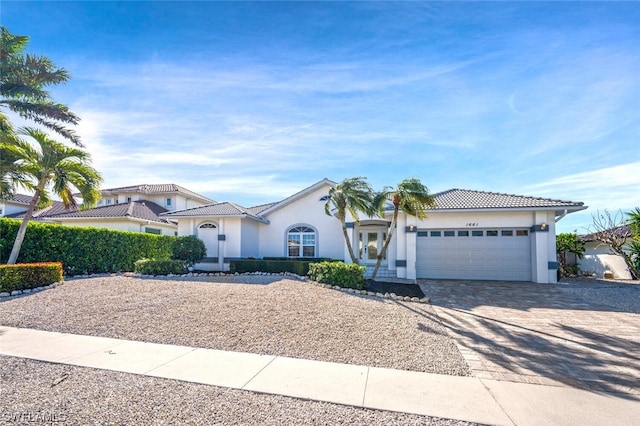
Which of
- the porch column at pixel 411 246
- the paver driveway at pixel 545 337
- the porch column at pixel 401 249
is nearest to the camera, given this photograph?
the paver driveway at pixel 545 337

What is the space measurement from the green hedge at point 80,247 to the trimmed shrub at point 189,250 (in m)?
0.90

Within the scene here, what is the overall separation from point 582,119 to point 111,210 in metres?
27.1

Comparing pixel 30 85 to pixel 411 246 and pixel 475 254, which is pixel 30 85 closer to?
pixel 411 246

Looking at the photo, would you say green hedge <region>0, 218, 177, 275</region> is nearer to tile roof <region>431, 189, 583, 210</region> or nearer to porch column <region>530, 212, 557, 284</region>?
tile roof <region>431, 189, 583, 210</region>

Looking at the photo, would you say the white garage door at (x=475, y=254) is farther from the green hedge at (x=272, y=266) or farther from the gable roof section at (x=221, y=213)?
the gable roof section at (x=221, y=213)

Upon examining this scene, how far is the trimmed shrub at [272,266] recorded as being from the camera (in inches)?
613

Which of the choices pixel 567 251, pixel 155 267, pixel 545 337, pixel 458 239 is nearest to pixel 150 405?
pixel 545 337

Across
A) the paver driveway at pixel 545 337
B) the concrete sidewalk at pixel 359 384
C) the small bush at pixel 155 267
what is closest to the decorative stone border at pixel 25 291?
the small bush at pixel 155 267

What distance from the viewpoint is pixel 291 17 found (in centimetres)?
952

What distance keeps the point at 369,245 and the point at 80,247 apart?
555 inches

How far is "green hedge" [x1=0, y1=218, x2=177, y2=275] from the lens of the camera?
40.7 ft

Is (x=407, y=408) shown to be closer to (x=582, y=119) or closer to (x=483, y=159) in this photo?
(x=582, y=119)

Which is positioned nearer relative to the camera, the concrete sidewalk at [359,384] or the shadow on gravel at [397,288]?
the concrete sidewalk at [359,384]

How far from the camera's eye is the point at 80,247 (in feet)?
46.6
